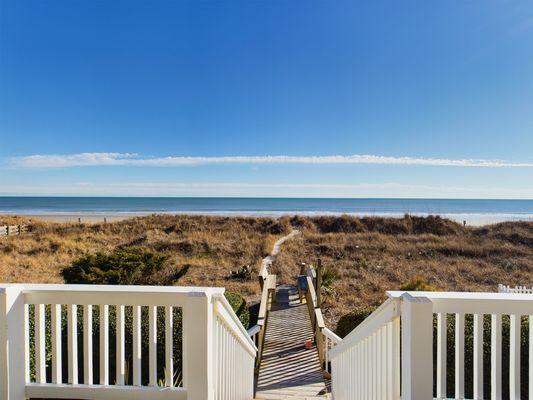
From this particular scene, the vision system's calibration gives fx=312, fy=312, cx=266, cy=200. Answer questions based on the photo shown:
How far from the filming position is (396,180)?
63.7 metres

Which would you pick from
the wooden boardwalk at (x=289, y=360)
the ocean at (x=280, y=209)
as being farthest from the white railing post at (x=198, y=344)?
the ocean at (x=280, y=209)

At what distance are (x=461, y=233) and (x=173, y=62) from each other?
18523 millimetres

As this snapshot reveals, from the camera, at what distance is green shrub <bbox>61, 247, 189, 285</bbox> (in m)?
7.90

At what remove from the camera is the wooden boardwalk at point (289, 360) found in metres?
3.99

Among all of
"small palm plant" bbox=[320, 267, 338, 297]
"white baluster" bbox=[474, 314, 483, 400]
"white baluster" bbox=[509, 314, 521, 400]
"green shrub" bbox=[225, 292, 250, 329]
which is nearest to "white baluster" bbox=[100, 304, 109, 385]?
"white baluster" bbox=[474, 314, 483, 400]

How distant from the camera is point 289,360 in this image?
5.21 m

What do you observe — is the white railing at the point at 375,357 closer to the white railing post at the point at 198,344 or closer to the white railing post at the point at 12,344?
Answer: the white railing post at the point at 198,344

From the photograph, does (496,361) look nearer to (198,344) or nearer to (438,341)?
(438,341)

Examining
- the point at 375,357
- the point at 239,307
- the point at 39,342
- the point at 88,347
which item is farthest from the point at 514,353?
the point at 239,307

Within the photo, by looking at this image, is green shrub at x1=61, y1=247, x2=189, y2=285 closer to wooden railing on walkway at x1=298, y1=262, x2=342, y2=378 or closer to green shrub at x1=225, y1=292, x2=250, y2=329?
green shrub at x1=225, y1=292, x2=250, y2=329

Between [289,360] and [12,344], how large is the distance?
4.28m

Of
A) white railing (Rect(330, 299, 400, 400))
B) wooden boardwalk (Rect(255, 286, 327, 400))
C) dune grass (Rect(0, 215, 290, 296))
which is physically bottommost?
wooden boardwalk (Rect(255, 286, 327, 400))

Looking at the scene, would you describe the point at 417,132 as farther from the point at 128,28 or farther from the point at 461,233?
the point at 128,28

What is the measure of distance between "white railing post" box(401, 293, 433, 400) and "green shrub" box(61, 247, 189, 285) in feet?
26.0
